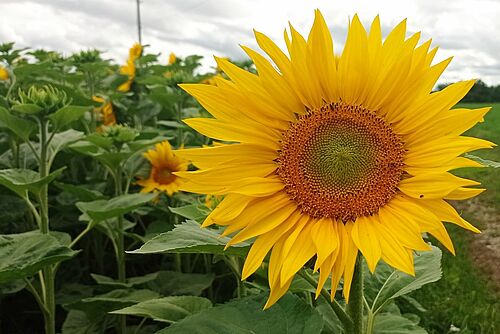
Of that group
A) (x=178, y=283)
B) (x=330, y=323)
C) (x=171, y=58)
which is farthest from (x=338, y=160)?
(x=171, y=58)

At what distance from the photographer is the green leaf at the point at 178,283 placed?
2291 mm

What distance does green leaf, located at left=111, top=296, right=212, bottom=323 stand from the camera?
1.44 meters

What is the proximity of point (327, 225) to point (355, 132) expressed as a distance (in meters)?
0.18

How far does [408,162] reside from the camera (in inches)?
45.4

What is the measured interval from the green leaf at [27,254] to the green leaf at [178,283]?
2.38 feet

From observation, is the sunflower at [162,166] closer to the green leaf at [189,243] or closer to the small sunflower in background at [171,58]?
the green leaf at [189,243]

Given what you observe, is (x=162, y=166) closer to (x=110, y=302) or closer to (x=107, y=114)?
(x=110, y=302)

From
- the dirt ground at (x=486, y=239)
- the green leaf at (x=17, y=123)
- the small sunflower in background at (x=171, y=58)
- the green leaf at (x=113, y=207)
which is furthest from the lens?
the small sunflower in background at (x=171, y=58)

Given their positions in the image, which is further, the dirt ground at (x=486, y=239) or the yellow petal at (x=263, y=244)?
the dirt ground at (x=486, y=239)

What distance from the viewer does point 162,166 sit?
2.93 meters

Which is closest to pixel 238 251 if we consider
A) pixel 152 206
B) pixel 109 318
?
pixel 109 318

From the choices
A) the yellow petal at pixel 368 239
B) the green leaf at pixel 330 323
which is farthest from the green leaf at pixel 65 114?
the yellow petal at pixel 368 239

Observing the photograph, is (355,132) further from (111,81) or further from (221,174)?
(111,81)

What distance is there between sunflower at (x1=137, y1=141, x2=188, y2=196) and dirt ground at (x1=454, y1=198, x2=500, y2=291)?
1722 millimetres
